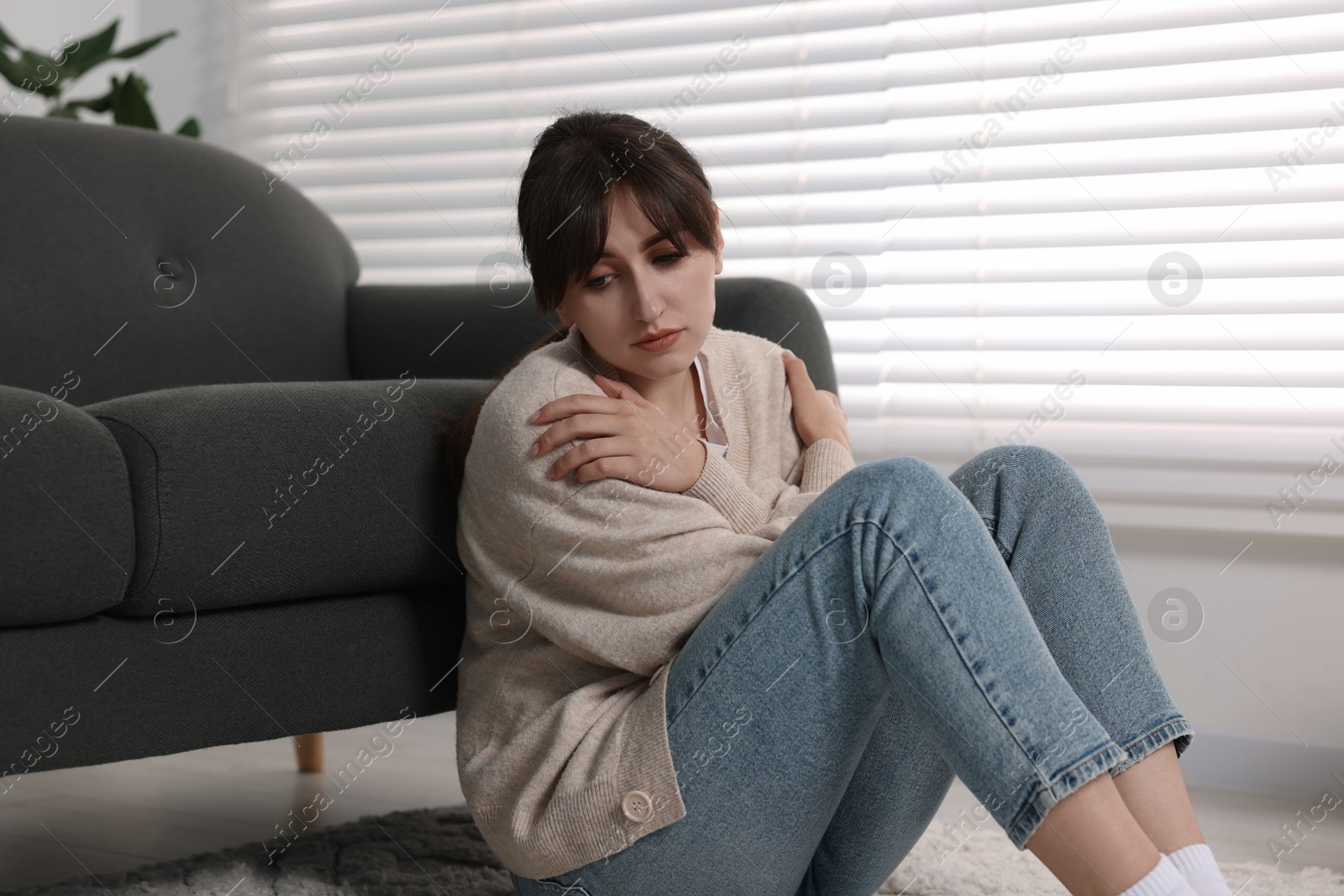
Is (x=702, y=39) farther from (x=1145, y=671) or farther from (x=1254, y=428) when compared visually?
(x=1145, y=671)

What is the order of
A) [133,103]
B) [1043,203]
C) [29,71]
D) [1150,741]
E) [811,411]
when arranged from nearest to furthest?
[1150,741]
[811,411]
[1043,203]
[29,71]
[133,103]

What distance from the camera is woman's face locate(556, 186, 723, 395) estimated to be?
0.88 meters

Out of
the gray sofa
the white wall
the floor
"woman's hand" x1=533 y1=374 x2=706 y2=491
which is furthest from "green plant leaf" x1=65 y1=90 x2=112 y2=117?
the white wall

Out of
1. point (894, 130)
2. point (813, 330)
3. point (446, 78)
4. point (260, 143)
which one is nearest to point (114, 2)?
point (260, 143)

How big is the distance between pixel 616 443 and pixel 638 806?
0.25 metres

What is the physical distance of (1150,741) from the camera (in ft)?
2.54

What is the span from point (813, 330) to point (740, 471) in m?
0.29

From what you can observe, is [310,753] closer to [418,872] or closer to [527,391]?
[418,872]

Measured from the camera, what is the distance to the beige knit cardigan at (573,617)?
0.78 metres

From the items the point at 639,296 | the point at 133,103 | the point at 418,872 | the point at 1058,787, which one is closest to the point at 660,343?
the point at 639,296

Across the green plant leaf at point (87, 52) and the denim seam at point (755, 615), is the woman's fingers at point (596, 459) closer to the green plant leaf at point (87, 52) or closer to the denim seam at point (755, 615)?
the denim seam at point (755, 615)

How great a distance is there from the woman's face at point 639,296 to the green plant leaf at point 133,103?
1.44 m

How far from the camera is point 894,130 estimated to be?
5.88 ft

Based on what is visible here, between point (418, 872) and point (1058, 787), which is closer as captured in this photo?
point (1058, 787)
